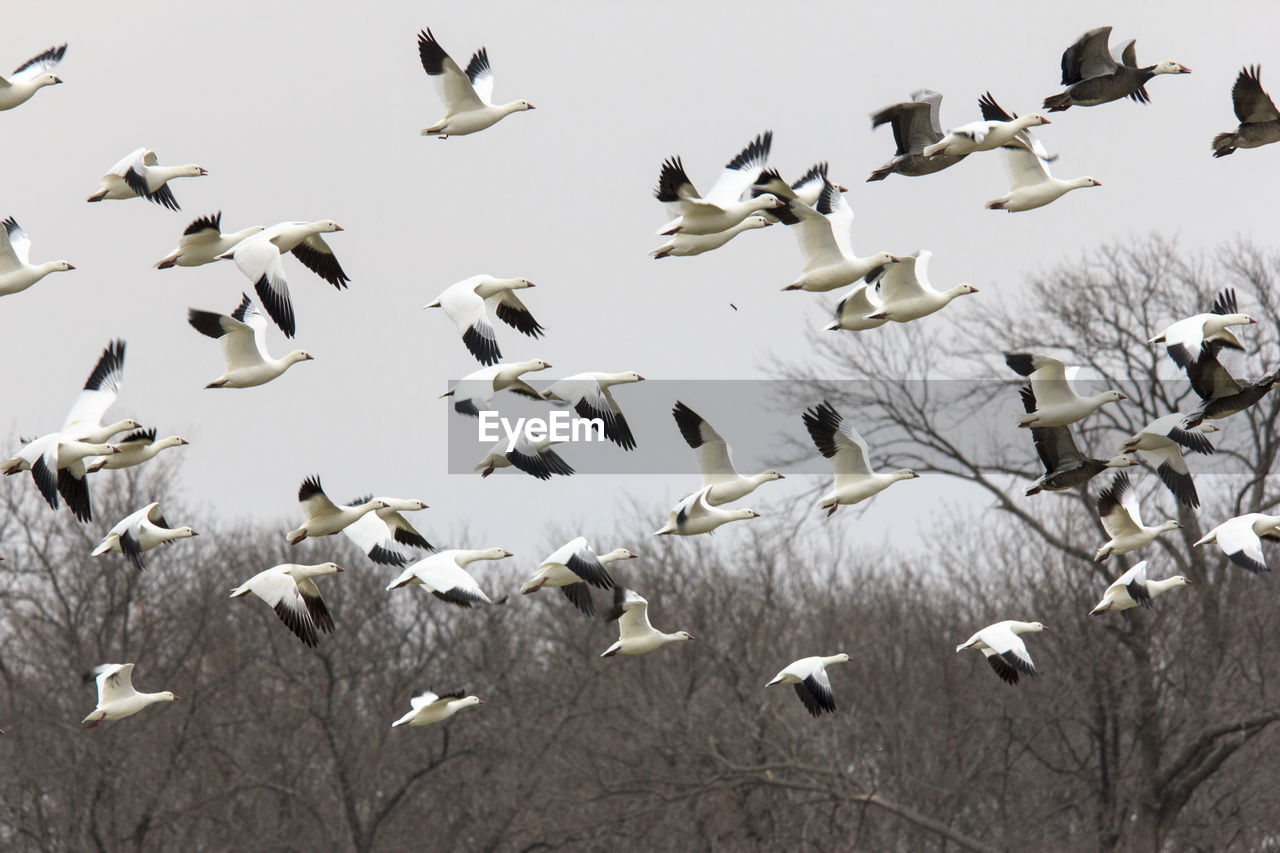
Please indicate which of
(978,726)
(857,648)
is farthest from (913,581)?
(978,726)

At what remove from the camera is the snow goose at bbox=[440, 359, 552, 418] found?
14164mm

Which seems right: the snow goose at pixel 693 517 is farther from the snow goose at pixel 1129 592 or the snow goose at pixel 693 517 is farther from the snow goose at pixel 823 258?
the snow goose at pixel 1129 592

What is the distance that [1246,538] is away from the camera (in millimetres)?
13938

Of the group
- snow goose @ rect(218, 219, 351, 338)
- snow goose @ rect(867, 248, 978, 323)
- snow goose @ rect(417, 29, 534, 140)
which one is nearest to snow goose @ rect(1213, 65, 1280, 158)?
snow goose @ rect(867, 248, 978, 323)

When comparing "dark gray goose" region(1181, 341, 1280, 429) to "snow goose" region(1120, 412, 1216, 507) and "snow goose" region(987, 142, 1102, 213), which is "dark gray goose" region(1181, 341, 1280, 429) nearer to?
"snow goose" region(1120, 412, 1216, 507)

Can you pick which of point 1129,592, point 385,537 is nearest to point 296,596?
point 385,537

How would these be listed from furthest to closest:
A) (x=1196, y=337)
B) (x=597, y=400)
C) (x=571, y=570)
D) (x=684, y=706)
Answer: (x=684, y=706) → (x=597, y=400) → (x=571, y=570) → (x=1196, y=337)

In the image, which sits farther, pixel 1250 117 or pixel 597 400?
pixel 597 400

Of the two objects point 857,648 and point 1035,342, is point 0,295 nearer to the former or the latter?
point 1035,342

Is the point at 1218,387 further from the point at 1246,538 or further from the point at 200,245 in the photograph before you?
the point at 200,245

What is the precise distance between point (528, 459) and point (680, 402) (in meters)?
1.60

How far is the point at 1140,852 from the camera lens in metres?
27.9

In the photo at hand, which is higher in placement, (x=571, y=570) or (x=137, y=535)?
(x=137, y=535)

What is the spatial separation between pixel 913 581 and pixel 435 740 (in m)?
13.3
